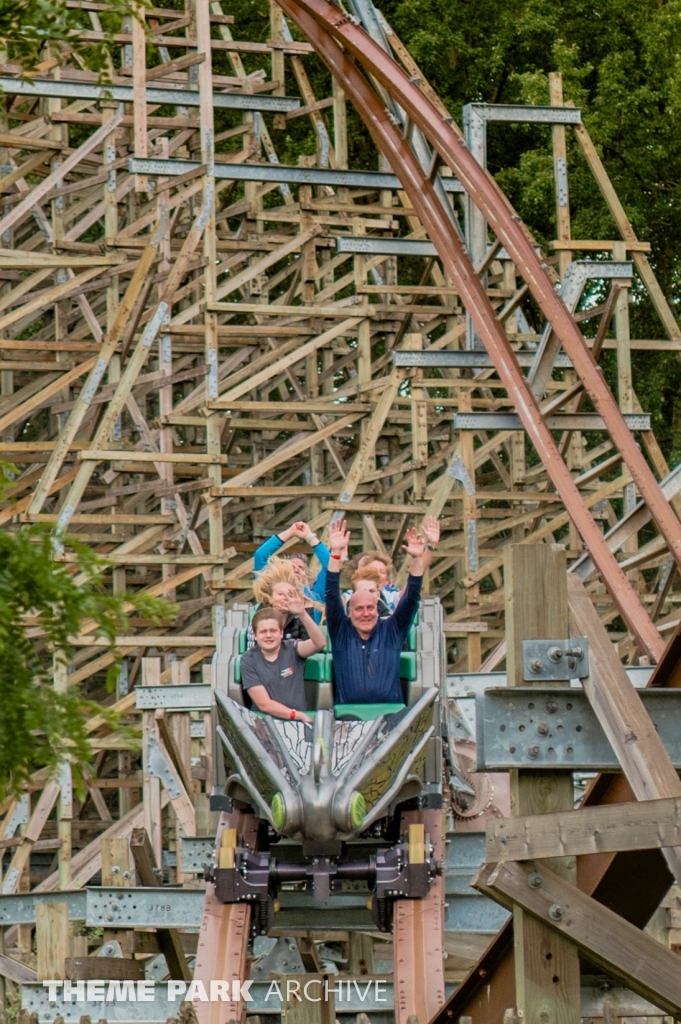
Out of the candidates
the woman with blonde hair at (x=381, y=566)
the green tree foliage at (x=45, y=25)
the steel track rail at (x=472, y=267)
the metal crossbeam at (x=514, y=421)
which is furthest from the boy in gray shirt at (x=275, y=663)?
the metal crossbeam at (x=514, y=421)

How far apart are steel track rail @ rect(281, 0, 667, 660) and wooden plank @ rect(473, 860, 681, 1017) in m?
6.79

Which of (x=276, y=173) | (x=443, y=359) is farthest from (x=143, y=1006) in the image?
(x=276, y=173)

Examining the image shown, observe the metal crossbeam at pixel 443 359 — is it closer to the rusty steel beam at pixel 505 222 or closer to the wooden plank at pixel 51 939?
the rusty steel beam at pixel 505 222

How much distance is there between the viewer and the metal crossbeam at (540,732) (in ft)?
18.7

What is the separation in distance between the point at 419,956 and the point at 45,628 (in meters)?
2.96

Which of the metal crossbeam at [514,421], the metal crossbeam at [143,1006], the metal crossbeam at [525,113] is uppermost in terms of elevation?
the metal crossbeam at [525,113]

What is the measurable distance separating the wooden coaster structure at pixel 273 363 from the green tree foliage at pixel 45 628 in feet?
19.2

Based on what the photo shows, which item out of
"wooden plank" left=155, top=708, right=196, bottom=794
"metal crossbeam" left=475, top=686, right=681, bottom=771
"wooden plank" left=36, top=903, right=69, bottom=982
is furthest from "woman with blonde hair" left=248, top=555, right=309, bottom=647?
"metal crossbeam" left=475, top=686, right=681, bottom=771

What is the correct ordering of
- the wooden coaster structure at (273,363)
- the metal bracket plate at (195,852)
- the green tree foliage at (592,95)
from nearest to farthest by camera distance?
1. the metal bracket plate at (195,852)
2. the wooden coaster structure at (273,363)
3. the green tree foliage at (592,95)

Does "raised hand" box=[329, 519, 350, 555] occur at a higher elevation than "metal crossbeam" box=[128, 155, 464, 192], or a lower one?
lower

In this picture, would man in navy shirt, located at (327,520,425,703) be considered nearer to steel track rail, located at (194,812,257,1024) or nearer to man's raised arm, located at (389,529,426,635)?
man's raised arm, located at (389,529,426,635)

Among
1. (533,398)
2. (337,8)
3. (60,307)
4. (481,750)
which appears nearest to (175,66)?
(337,8)

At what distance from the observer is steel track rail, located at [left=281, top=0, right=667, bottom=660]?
13.2m

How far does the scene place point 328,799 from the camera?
8.17 metres
